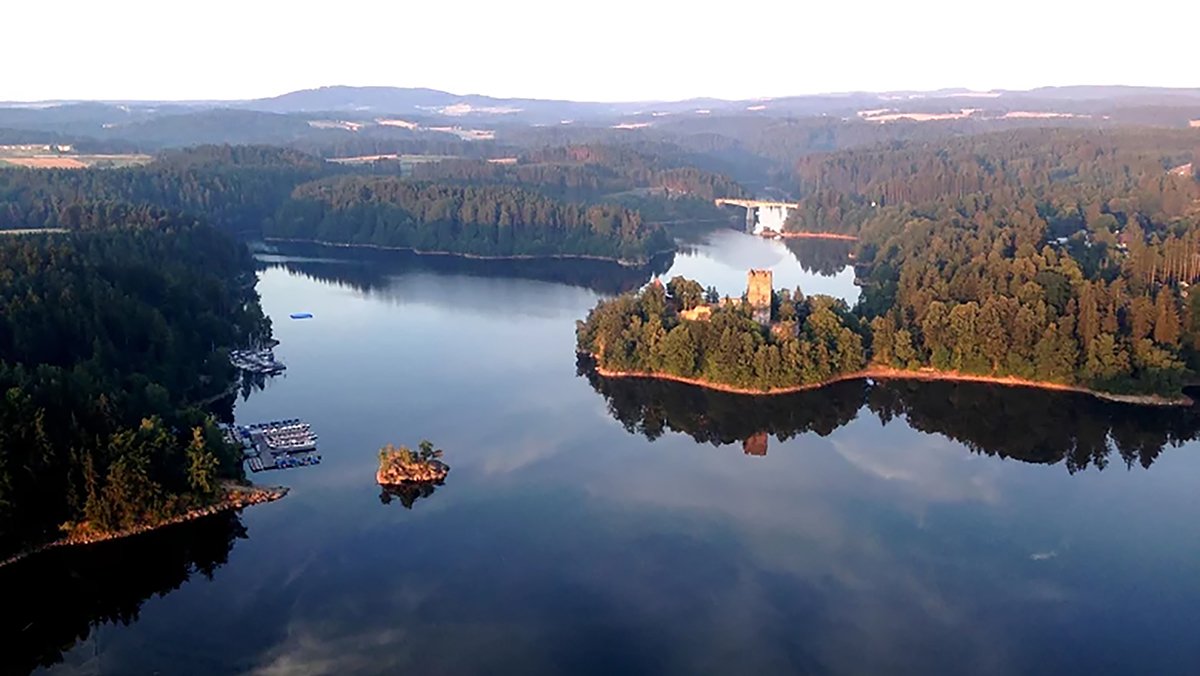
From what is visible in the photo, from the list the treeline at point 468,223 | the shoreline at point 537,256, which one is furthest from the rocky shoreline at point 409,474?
the treeline at point 468,223

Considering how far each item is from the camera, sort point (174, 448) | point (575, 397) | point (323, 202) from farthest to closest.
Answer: point (323, 202) < point (575, 397) < point (174, 448)

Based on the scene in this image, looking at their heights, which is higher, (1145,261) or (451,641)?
(1145,261)

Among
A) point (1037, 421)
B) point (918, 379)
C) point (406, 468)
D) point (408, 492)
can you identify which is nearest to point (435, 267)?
point (918, 379)

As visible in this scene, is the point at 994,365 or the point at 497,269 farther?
→ the point at 497,269

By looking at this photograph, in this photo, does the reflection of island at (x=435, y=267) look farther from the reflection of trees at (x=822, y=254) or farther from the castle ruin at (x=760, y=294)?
the castle ruin at (x=760, y=294)

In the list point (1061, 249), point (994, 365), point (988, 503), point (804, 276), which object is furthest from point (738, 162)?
point (988, 503)

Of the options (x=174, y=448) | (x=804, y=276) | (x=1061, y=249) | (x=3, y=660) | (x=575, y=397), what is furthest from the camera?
(x=804, y=276)

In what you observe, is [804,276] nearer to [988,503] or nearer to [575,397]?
[575,397]
